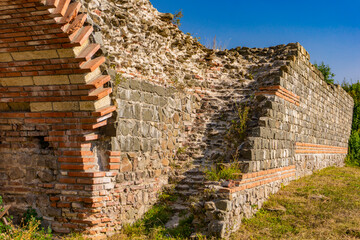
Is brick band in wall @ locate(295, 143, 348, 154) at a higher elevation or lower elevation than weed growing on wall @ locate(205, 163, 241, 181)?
higher

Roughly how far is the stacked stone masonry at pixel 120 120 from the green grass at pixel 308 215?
0.94ft

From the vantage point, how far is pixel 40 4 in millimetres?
4031

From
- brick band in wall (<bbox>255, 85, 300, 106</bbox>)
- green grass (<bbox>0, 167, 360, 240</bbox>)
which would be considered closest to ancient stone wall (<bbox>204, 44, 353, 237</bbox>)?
brick band in wall (<bbox>255, 85, 300, 106</bbox>)

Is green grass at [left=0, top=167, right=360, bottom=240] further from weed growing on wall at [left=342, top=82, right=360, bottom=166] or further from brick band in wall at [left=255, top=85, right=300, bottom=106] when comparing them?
weed growing on wall at [left=342, top=82, right=360, bottom=166]

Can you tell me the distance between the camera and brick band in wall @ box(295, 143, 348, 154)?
9634mm

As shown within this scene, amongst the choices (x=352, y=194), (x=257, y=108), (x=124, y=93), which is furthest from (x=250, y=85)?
(x=124, y=93)

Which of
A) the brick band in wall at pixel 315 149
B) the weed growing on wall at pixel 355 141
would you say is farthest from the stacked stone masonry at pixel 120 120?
the weed growing on wall at pixel 355 141

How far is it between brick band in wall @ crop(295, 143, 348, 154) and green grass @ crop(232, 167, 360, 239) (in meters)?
1.25

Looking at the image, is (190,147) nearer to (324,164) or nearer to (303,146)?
(303,146)

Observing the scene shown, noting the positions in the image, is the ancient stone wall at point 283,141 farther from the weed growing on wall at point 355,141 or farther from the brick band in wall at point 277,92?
the weed growing on wall at point 355,141

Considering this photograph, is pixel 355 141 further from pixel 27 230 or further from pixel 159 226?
pixel 27 230

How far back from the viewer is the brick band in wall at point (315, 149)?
31.6ft

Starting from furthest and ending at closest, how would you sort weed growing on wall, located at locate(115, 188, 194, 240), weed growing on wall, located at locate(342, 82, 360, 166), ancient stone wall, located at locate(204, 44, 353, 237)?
1. weed growing on wall, located at locate(342, 82, 360, 166)
2. ancient stone wall, located at locate(204, 44, 353, 237)
3. weed growing on wall, located at locate(115, 188, 194, 240)

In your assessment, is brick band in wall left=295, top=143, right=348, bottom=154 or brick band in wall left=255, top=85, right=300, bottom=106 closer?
brick band in wall left=255, top=85, right=300, bottom=106
